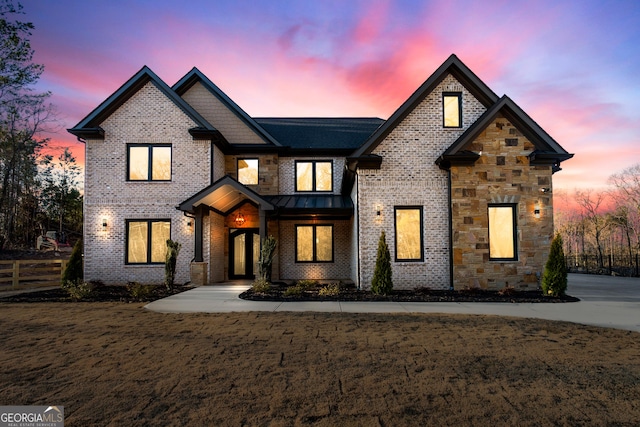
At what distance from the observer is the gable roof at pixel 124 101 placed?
15078 mm

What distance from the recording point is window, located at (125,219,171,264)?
50.1 feet

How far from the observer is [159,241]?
15.4 metres

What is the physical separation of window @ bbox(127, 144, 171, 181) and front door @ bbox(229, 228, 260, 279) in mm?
4105

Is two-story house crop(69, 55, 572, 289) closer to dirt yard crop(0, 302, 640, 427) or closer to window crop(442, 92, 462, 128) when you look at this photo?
window crop(442, 92, 462, 128)

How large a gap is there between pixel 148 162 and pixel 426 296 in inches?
500

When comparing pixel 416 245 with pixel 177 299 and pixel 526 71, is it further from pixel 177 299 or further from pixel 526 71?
pixel 526 71

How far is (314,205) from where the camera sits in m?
15.5

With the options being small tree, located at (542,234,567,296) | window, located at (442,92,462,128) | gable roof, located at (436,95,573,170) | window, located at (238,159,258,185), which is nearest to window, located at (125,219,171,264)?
window, located at (238,159,258,185)

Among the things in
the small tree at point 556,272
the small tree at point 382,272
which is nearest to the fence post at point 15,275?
the small tree at point 382,272

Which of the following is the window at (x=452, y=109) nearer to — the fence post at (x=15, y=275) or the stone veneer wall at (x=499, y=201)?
the stone veneer wall at (x=499, y=201)

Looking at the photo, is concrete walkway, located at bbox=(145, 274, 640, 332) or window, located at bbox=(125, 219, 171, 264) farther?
window, located at bbox=(125, 219, 171, 264)

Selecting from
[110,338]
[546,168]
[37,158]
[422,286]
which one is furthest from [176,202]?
[37,158]

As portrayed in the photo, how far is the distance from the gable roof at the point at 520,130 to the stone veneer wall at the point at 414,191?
930 millimetres

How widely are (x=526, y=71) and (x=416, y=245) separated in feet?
31.0
